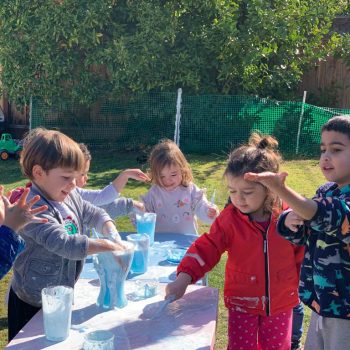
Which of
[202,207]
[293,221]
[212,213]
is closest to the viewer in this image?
[293,221]

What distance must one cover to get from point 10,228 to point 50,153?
56 cm

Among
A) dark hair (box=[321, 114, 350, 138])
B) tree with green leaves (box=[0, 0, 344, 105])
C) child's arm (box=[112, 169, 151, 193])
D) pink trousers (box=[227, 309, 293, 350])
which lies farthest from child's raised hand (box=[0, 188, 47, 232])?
tree with green leaves (box=[0, 0, 344, 105])

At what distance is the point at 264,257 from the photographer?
8.32 feet

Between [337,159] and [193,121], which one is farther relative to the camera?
[193,121]

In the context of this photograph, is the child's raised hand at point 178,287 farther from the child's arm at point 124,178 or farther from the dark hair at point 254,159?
the child's arm at point 124,178

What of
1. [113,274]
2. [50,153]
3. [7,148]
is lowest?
[7,148]

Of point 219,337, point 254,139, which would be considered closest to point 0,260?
point 254,139

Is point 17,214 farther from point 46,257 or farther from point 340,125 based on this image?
point 340,125

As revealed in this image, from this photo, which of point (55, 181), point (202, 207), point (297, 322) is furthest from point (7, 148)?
point (55, 181)

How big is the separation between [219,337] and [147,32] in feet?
24.5

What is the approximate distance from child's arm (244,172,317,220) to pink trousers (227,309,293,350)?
87 centimetres

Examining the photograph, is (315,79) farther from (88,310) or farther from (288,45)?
(88,310)

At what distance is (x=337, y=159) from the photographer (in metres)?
2.26

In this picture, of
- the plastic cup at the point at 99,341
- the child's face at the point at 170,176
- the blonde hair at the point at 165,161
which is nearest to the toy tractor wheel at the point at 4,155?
the blonde hair at the point at 165,161
